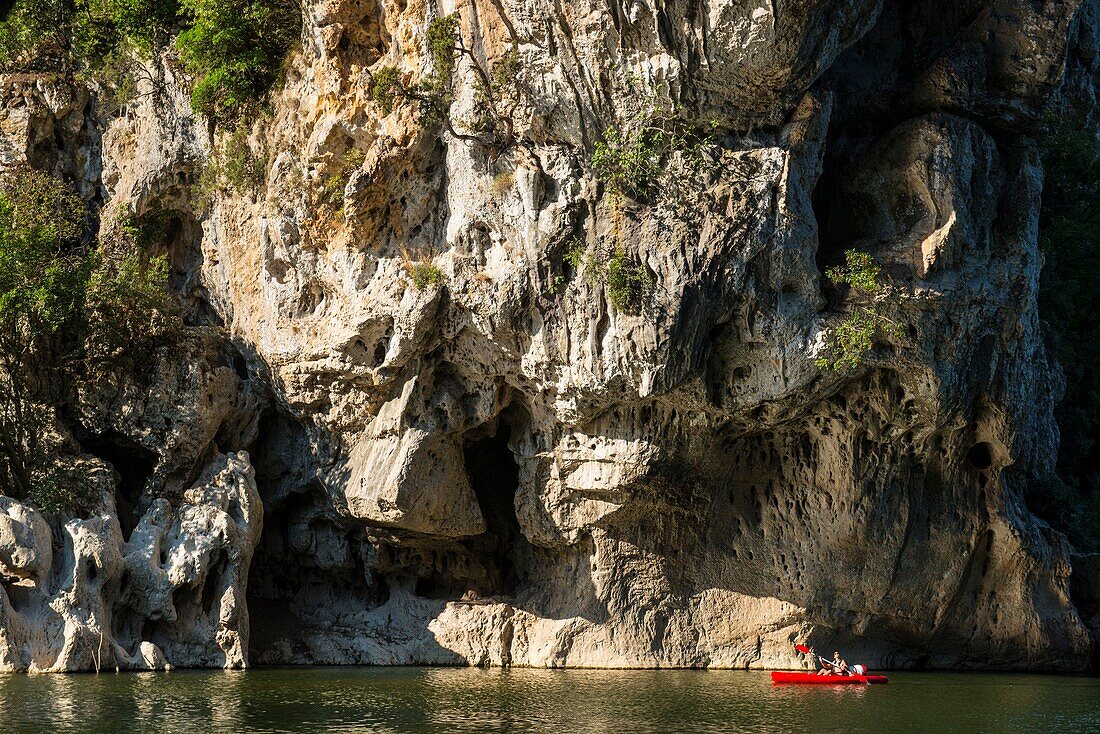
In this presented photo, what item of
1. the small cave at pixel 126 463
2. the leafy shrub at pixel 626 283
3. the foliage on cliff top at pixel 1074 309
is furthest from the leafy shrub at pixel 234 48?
the foliage on cliff top at pixel 1074 309

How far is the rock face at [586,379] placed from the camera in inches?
824

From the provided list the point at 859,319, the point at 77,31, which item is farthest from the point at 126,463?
the point at 859,319

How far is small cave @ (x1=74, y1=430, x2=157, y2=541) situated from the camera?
2364 centimetres

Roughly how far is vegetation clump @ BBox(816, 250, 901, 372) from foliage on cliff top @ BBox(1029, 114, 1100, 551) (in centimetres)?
827

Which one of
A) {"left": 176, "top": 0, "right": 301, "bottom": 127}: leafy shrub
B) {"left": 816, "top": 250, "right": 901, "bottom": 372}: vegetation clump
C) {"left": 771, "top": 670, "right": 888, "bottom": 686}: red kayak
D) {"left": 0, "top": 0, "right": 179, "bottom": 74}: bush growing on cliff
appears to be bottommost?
{"left": 771, "top": 670, "right": 888, "bottom": 686}: red kayak

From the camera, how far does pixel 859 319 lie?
830 inches

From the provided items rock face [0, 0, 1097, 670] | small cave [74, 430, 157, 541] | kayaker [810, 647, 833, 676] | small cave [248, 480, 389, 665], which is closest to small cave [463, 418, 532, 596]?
rock face [0, 0, 1097, 670]

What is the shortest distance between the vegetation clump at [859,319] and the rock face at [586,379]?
0.94 ft

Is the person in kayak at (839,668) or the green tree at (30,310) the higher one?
the green tree at (30,310)

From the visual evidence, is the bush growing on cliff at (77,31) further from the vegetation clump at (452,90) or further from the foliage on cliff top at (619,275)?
the foliage on cliff top at (619,275)

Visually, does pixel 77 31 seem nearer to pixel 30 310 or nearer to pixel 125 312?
pixel 125 312

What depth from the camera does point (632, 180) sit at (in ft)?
68.9

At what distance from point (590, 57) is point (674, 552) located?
9393 millimetres

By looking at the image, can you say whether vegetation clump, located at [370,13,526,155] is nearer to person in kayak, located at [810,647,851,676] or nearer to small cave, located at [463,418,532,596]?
small cave, located at [463,418,532,596]
